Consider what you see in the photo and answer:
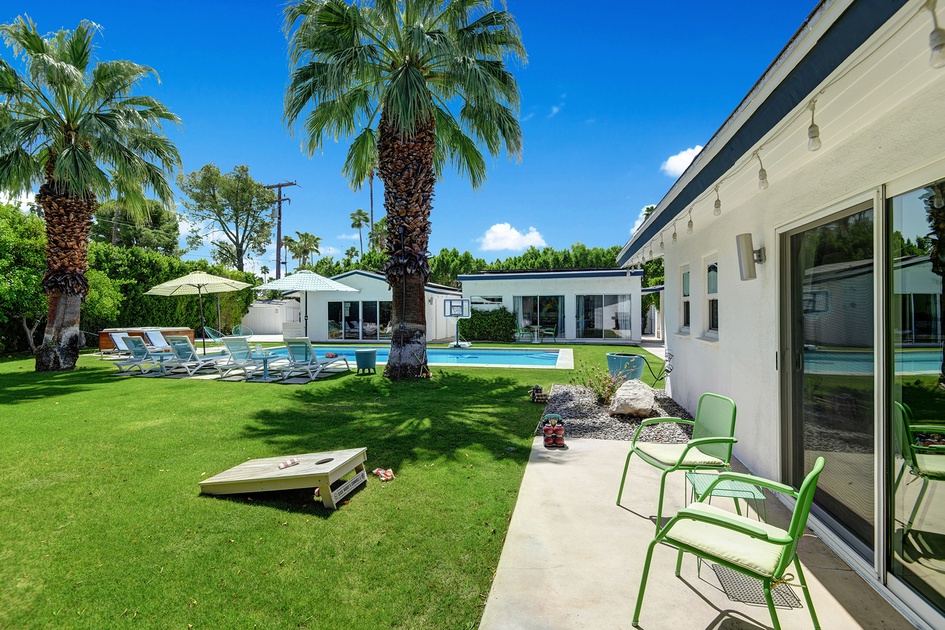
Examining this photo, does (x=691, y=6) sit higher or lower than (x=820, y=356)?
higher

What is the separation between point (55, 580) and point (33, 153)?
14797 millimetres

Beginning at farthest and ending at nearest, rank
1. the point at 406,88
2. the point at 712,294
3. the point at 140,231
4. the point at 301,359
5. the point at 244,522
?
the point at 140,231 < the point at 301,359 < the point at 406,88 < the point at 712,294 < the point at 244,522

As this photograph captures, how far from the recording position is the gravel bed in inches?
254

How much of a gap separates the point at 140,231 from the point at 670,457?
134 feet

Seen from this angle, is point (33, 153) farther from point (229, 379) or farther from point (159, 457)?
point (159, 457)

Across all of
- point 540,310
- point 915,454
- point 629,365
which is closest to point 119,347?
point 629,365

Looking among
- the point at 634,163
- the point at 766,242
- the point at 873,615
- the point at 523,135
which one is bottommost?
the point at 873,615

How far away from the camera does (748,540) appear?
254 centimetres

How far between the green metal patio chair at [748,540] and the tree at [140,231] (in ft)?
124

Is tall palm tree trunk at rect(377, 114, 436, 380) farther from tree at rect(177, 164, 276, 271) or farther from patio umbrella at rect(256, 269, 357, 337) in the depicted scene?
tree at rect(177, 164, 276, 271)

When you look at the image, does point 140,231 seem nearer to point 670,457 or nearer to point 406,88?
point 406,88

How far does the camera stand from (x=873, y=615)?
8.25ft

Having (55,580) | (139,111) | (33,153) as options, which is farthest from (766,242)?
(33,153)

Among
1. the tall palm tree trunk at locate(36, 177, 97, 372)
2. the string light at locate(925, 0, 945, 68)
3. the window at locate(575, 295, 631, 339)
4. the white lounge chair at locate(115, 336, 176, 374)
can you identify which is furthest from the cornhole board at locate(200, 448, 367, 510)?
the window at locate(575, 295, 631, 339)
